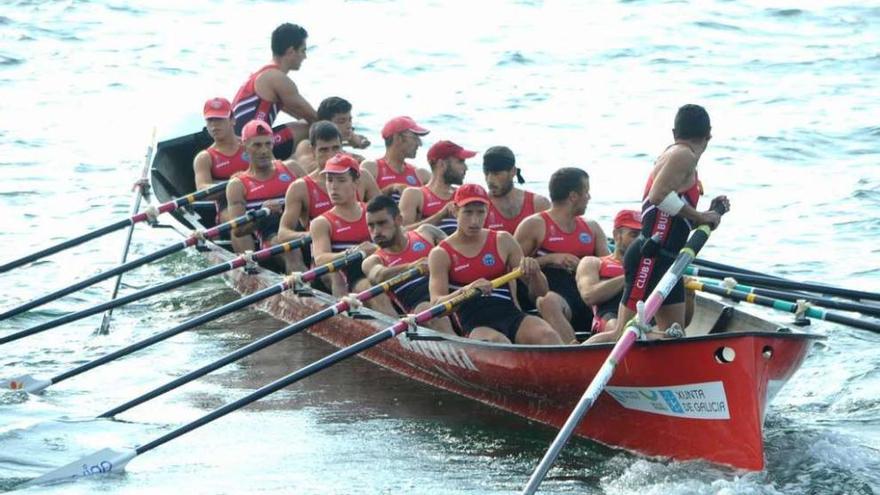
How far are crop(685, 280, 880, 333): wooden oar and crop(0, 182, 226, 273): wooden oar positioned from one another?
17.2 ft

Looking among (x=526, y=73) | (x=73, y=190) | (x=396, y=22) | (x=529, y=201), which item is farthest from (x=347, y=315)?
(x=396, y=22)

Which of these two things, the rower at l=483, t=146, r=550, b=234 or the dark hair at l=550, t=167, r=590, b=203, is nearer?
the dark hair at l=550, t=167, r=590, b=203

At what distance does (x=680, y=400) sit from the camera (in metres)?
8.98

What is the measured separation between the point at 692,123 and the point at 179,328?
4.23m

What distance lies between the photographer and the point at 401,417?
1048 centimetres

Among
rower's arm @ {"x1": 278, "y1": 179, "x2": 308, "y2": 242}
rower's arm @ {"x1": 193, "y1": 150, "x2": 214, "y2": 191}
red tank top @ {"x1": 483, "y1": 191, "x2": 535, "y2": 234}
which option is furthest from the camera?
rower's arm @ {"x1": 193, "y1": 150, "x2": 214, "y2": 191}

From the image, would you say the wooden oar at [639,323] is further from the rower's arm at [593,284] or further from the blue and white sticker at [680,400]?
the rower's arm at [593,284]

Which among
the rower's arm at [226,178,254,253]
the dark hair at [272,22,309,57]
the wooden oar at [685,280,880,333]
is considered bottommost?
the rower's arm at [226,178,254,253]

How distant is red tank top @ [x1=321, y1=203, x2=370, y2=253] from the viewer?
11.8 metres

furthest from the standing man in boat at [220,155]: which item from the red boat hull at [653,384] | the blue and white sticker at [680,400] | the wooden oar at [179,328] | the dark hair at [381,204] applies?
the blue and white sticker at [680,400]

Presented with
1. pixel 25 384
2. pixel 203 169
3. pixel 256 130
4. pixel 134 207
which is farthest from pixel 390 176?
pixel 25 384

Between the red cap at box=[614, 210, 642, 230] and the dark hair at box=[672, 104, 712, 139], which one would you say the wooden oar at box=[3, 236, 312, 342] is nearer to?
the red cap at box=[614, 210, 642, 230]

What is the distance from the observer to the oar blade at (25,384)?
432 inches

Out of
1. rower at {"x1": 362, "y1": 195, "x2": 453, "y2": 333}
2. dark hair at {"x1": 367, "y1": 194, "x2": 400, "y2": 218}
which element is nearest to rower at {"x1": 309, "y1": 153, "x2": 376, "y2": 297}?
rower at {"x1": 362, "y1": 195, "x2": 453, "y2": 333}
